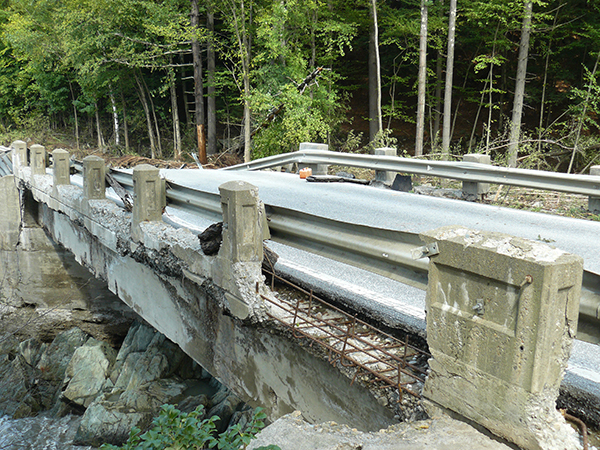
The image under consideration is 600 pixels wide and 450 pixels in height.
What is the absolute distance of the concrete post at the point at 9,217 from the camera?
11.6m

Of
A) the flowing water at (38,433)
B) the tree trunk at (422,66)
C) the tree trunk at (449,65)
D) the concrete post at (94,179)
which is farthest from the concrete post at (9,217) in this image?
the tree trunk at (449,65)

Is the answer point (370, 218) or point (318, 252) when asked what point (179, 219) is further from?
point (318, 252)

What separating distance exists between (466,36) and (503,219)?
21972 millimetres

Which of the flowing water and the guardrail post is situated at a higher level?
the guardrail post

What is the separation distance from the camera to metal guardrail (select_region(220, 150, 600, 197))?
6.89 metres

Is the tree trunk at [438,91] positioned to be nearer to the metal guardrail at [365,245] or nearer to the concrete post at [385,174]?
the concrete post at [385,174]

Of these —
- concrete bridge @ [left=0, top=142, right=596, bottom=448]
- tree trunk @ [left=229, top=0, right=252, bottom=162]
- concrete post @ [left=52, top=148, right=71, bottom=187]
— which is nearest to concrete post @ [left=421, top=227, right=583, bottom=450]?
concrete bridge @ [left=0, top=142, right=596, bottom=448]

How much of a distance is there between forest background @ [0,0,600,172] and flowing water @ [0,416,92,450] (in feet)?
34.7

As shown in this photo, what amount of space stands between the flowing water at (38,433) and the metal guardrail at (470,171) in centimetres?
646

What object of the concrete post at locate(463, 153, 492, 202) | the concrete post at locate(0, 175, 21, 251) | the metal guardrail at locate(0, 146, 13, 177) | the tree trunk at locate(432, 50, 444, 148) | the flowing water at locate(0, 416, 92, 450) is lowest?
the flowing water at locate(0, 416, 92, 450)

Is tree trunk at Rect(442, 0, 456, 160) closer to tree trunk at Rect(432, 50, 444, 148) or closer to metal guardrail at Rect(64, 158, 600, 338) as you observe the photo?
tree trunk at Rect(432, 50, 444, 148)

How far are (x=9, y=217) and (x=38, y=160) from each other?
5.57 feet

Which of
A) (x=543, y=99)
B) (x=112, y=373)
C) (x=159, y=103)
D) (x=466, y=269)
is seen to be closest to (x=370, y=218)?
(x=466, y=269)

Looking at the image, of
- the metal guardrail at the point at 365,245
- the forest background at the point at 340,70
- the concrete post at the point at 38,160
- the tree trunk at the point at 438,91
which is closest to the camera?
the metal guardrail at the point at 365,245
